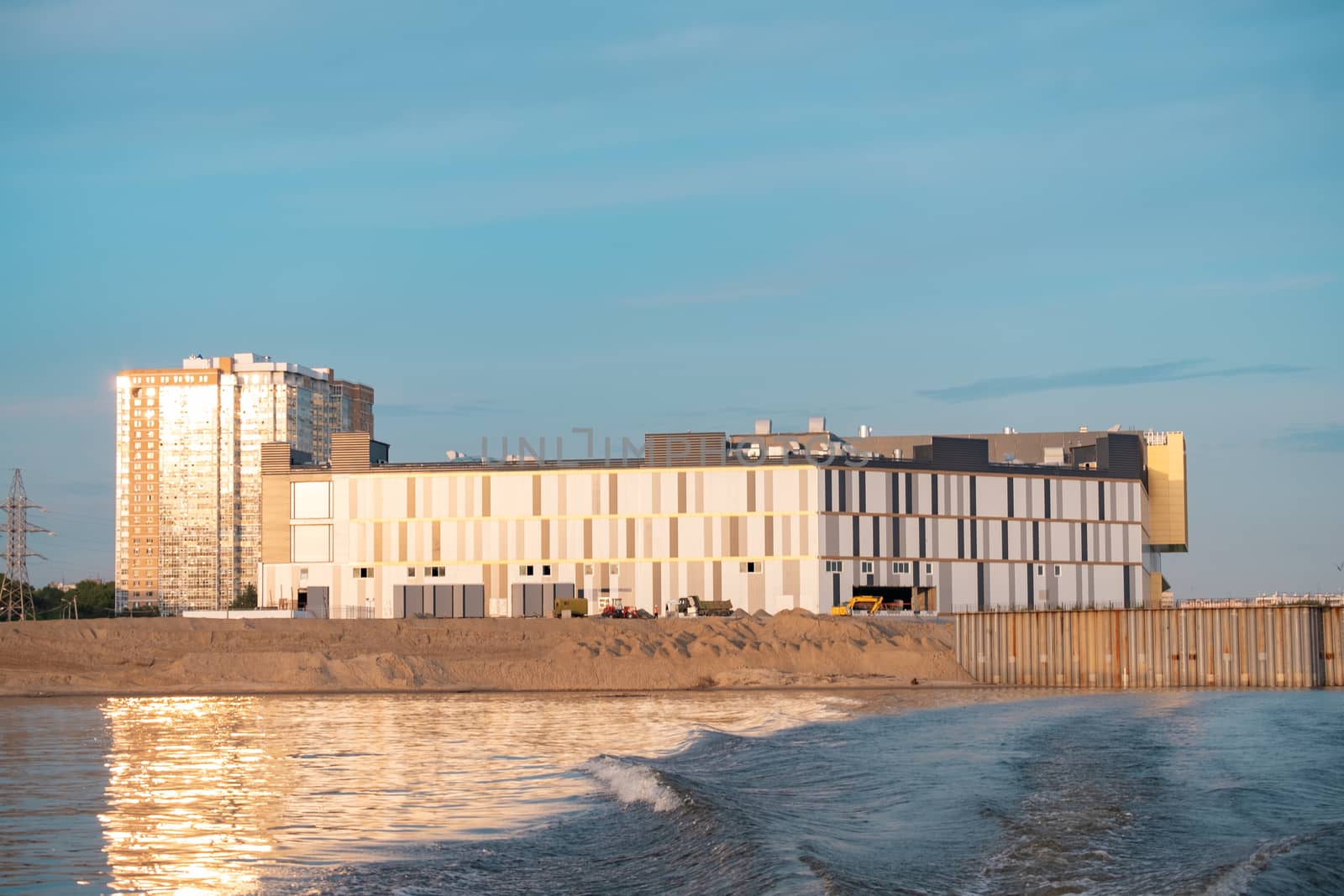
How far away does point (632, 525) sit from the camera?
109250 mm

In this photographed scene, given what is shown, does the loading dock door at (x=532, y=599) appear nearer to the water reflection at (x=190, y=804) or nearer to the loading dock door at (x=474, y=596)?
the loading dock door at (x=474, y=596)

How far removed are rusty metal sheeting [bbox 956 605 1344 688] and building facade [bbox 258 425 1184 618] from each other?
117 feet

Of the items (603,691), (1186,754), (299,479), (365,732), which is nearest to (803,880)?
(1186,754)

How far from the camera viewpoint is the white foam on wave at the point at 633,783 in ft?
83.5

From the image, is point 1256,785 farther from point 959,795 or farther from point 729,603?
point 729,603

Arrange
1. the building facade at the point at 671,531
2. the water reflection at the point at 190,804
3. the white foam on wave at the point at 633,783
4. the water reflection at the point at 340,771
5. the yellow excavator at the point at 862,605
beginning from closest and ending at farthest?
the water reflection at the point at 190,804
the water reflection at the point at 340,771
the white foam on wave at the point at 633,783
the yellow excavator at the point at 862,605
the building facade at the point at 671,531

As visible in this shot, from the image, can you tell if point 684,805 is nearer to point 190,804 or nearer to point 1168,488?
point 190,804


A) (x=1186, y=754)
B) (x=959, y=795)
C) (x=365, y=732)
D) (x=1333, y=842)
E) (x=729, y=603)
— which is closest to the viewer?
(x=1333, y=842)

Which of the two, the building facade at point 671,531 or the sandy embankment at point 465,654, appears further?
the building facade at point 671,531

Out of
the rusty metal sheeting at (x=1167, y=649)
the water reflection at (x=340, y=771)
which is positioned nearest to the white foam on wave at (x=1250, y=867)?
the water reflection at (x=340, y=771)

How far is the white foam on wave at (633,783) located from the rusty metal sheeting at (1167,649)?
42226mm

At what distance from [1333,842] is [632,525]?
293 ft

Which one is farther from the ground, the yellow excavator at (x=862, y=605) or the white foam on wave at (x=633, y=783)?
the white foam on wave at (x=633, y=783)

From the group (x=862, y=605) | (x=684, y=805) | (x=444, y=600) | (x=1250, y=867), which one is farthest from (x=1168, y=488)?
(x=1250, y=867)
